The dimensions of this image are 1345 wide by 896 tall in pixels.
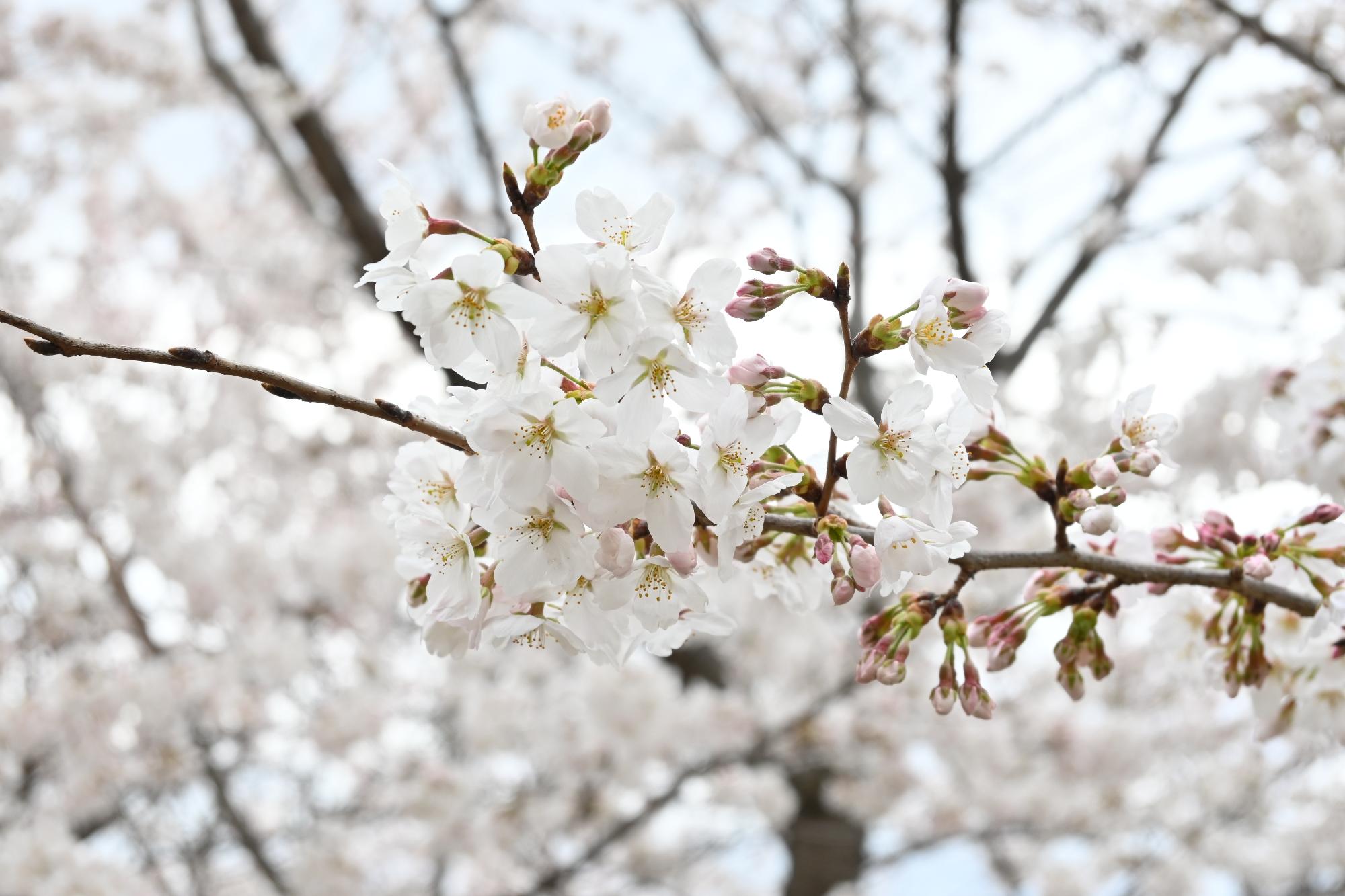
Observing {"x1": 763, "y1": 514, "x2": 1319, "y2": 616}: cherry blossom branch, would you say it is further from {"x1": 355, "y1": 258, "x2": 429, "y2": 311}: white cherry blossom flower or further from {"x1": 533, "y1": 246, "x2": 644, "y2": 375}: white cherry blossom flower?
{"x1": 355, "y1": 258, "x2": 429, "y2": 311}: white cherry blossom flower

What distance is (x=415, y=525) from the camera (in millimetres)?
948

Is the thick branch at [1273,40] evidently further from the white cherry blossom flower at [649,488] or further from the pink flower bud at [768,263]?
the white cherry blossom flower at [649,488]

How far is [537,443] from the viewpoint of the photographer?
0.80 metres

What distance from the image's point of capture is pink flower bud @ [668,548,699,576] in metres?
0.86

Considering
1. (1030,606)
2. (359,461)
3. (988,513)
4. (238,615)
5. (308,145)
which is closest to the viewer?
(1030,606)

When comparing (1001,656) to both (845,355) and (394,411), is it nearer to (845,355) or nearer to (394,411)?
(845,355)

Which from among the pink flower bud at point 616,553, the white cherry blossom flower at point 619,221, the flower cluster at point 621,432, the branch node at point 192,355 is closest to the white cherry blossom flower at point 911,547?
→ the flower cluster at point 621,432

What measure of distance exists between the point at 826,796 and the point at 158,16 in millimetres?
6196

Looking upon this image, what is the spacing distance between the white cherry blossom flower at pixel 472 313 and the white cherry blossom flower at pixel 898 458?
314mm

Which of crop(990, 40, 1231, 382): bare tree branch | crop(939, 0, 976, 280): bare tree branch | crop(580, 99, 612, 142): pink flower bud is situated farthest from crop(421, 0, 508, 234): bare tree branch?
crop(580, 99, 612, 142): pink flower bud

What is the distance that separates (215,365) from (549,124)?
0.37 metres

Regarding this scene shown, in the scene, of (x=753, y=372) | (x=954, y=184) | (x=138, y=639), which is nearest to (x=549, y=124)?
(x=753, y=372)

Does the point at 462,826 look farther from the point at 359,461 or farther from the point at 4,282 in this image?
the point at 4,282

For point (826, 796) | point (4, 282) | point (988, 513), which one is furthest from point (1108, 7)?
point (4, 282)
